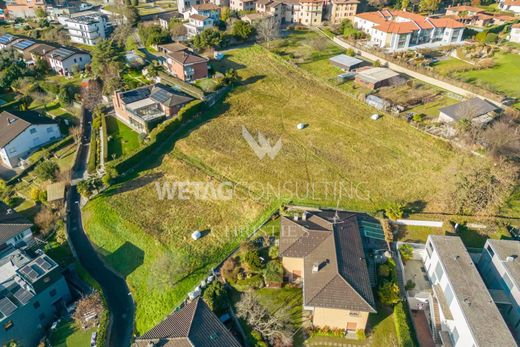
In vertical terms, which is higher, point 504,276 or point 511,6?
point 511,6

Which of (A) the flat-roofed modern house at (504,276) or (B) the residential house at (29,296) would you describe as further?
(B) the residential house at (29,296)

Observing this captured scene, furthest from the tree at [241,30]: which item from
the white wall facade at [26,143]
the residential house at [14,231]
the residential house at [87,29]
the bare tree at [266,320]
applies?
the bare tree at [266,320]

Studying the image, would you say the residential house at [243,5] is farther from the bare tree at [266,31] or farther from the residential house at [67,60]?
the residential house at [67,60]

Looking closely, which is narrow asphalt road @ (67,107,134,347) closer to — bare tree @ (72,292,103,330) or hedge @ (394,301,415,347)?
bare tree @ (72,292,103,330)

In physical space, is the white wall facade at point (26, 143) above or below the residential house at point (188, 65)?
below

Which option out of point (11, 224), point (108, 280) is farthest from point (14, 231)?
point (108, 280)

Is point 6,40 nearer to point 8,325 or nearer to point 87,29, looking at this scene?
point 87,29

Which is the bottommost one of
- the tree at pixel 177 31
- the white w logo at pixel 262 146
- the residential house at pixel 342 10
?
the white w logo at pixel 262 146
